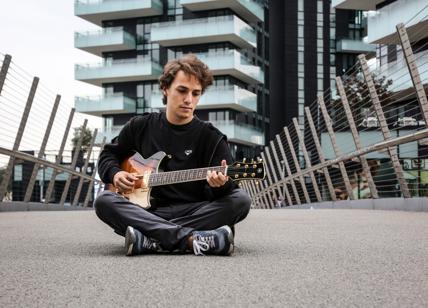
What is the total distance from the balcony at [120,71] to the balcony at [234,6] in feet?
15.0

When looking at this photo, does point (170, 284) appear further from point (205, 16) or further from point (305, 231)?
point (205, 16)

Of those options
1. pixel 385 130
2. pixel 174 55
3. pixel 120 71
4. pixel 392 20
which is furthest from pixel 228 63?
pixel 385 130

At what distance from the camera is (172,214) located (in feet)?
14.4

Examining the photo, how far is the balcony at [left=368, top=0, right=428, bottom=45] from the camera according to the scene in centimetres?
2906

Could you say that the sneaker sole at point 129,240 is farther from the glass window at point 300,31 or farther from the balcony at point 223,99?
the glass window at point 300,31

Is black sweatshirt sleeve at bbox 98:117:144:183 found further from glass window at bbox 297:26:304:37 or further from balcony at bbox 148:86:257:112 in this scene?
glass window at bbox 297:26:304:37

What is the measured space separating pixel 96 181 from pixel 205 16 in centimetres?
3136

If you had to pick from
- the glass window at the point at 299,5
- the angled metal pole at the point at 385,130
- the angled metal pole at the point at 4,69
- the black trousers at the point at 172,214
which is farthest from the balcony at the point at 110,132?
the black trousers at the point at 172,214

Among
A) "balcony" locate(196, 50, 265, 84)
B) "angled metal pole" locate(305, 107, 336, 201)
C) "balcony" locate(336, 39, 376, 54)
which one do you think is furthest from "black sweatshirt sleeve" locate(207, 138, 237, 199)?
"balcony" locate(336, 39, 376, 54)

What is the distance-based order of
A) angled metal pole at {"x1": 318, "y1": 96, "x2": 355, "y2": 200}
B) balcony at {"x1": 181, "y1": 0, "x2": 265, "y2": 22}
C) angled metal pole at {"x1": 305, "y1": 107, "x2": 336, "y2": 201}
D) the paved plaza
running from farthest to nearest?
1. balcony at {"x1": 181, "y1": 0, "x2": 265, "y2": 22}
2. angled metal pole at {"x1": 305, "y1": 107, "x2": 336, "y2": 201}
3. angled metal pole at {"x1": 318, "y1": 96, "x2": 355, "y2": 200}
4. the paved plaza

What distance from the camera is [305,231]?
618 centimetres

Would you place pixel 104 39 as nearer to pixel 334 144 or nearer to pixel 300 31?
pixel 300 31

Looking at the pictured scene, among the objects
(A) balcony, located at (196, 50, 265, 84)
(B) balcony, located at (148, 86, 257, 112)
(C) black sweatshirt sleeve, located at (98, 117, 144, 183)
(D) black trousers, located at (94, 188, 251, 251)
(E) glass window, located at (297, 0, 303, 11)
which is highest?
(E) glass window, located at (297, 0, 303, 11)

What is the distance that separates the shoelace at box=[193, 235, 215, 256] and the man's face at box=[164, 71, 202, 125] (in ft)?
2.50
